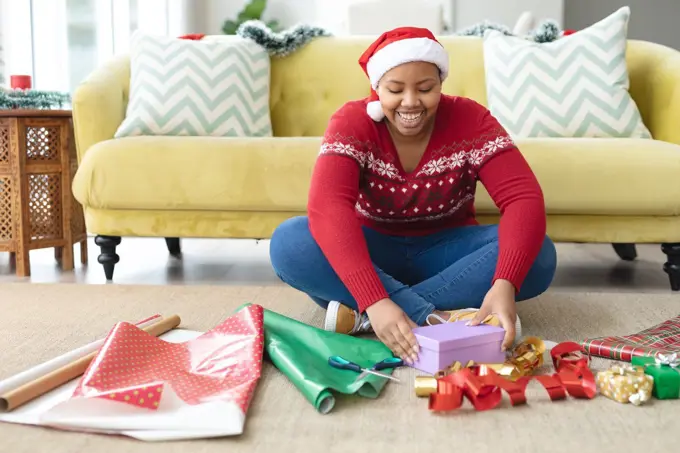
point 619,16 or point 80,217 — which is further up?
point 619,16

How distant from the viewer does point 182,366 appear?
52.6 inches

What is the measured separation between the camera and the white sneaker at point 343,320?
1646 mm

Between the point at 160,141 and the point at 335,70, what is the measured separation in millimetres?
791

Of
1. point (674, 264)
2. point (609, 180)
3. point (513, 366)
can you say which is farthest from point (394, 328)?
point (674, 264)

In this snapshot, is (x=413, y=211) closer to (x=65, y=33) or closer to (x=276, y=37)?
(x=276, y=37)

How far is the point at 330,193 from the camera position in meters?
1.51

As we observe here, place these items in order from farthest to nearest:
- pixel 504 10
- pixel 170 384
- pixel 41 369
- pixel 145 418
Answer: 1. pixel 504 10
2. pixel 41 369
3. pixel 170 384
4. pixel 145 418

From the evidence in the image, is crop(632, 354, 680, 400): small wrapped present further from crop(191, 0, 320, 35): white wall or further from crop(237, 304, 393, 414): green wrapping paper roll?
crop(191, 0, 320, 35): white wall

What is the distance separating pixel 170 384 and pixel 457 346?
49 centimetres

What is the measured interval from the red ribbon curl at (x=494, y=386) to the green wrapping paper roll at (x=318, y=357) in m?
0.13

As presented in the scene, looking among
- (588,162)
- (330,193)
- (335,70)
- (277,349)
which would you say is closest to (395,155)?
(330,193)

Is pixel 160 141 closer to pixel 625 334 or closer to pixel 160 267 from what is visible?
pixel 160 267

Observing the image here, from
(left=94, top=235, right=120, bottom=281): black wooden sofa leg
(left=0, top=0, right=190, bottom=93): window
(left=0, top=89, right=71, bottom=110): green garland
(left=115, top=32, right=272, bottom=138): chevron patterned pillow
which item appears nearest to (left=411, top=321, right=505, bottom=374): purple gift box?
(left=94, top=235, right=120, bottom=281): black wooden sofa leg

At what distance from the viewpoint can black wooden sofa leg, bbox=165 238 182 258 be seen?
122 inches
